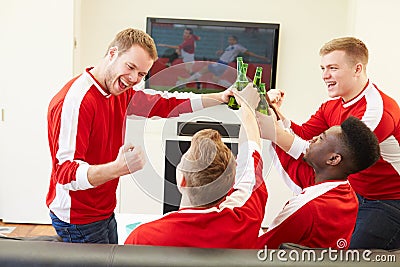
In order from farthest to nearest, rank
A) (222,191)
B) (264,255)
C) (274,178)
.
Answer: (274,178), (222,191), (264,255)

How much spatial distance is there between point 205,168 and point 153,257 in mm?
290

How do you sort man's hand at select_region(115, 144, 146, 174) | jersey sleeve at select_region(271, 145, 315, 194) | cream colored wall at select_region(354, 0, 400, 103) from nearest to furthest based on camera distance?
man's hand at select_region(115, 144, 146, 174) → jersey sleeve at select_region(271, 145, 315, 194) → cream colored wall at select_region(354, 0, 400, 103)

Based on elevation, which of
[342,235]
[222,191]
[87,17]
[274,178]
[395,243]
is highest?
[87,17]

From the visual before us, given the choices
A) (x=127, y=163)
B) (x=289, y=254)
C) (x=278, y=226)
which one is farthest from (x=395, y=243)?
(x=127, y=163)

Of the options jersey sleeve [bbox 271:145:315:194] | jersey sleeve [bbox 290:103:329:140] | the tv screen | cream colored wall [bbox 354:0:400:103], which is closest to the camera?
jersey sleeve [bbox 271:145:315:194]

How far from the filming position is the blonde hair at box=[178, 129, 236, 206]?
146 centimetres

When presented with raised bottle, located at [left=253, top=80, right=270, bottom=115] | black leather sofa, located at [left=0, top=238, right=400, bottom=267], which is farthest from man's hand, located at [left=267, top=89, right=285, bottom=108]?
black leather sofa, located at [left=0, top=238, right=400, bottom=267]

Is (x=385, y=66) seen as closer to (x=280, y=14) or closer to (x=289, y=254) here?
(x=280, y=14)

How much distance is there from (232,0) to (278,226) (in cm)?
331

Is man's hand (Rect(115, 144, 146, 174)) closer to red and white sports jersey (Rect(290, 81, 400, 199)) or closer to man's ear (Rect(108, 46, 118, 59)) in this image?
man's ear (Rect(108, 46, 118, 59))

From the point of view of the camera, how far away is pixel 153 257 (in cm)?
130

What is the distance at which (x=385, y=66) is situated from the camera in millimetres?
4051

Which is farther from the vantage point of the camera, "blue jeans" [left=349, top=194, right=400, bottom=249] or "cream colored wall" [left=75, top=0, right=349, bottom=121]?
"cream colored wall" [left=75, top=0, right=349, bottom=121]

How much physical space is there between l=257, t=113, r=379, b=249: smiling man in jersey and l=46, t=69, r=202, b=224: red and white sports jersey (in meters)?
0.44
